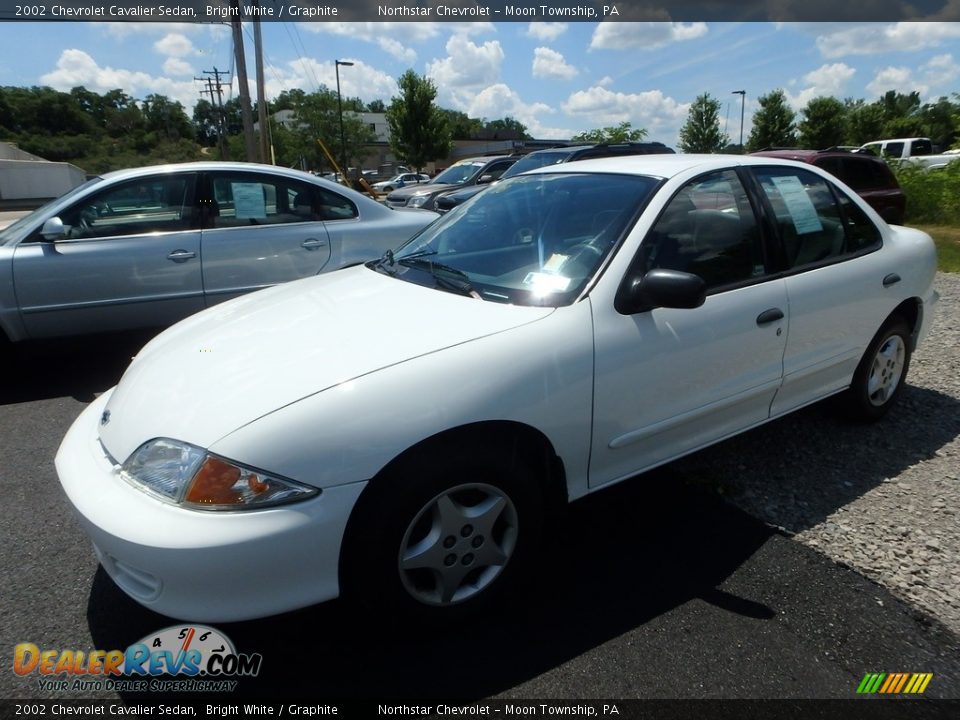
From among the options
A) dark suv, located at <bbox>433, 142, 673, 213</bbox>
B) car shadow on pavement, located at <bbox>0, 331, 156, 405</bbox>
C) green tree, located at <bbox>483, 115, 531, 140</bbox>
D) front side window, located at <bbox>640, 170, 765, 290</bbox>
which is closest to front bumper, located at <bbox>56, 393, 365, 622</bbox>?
front side window, located at <bbox>640, 170, 765, 290</bbox>

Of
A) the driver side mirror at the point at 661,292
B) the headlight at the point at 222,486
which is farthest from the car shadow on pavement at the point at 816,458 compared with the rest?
the headlight at the point at 222,486

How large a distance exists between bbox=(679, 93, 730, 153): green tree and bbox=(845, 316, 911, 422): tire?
42.5 metres

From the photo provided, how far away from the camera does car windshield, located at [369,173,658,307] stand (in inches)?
103

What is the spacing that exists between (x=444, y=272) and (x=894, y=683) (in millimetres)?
2182

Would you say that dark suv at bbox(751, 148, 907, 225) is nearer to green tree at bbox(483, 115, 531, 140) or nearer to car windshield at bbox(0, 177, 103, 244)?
car windshield at bbox(0, 177, 103, 244)

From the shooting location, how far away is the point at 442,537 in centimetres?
214

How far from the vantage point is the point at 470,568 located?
2260 millimetres

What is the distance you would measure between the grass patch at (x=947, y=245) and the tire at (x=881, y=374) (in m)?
6.23

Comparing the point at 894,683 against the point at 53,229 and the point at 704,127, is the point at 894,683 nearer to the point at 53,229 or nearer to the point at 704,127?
the point at 53,229

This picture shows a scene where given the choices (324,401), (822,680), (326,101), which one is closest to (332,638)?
(324,401)

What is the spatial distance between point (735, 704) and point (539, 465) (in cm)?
96

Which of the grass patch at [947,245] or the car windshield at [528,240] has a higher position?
the car windshield at [528,240]

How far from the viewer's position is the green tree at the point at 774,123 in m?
38.7

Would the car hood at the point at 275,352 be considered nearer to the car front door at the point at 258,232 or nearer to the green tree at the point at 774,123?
the car front door at the point at 258,232
